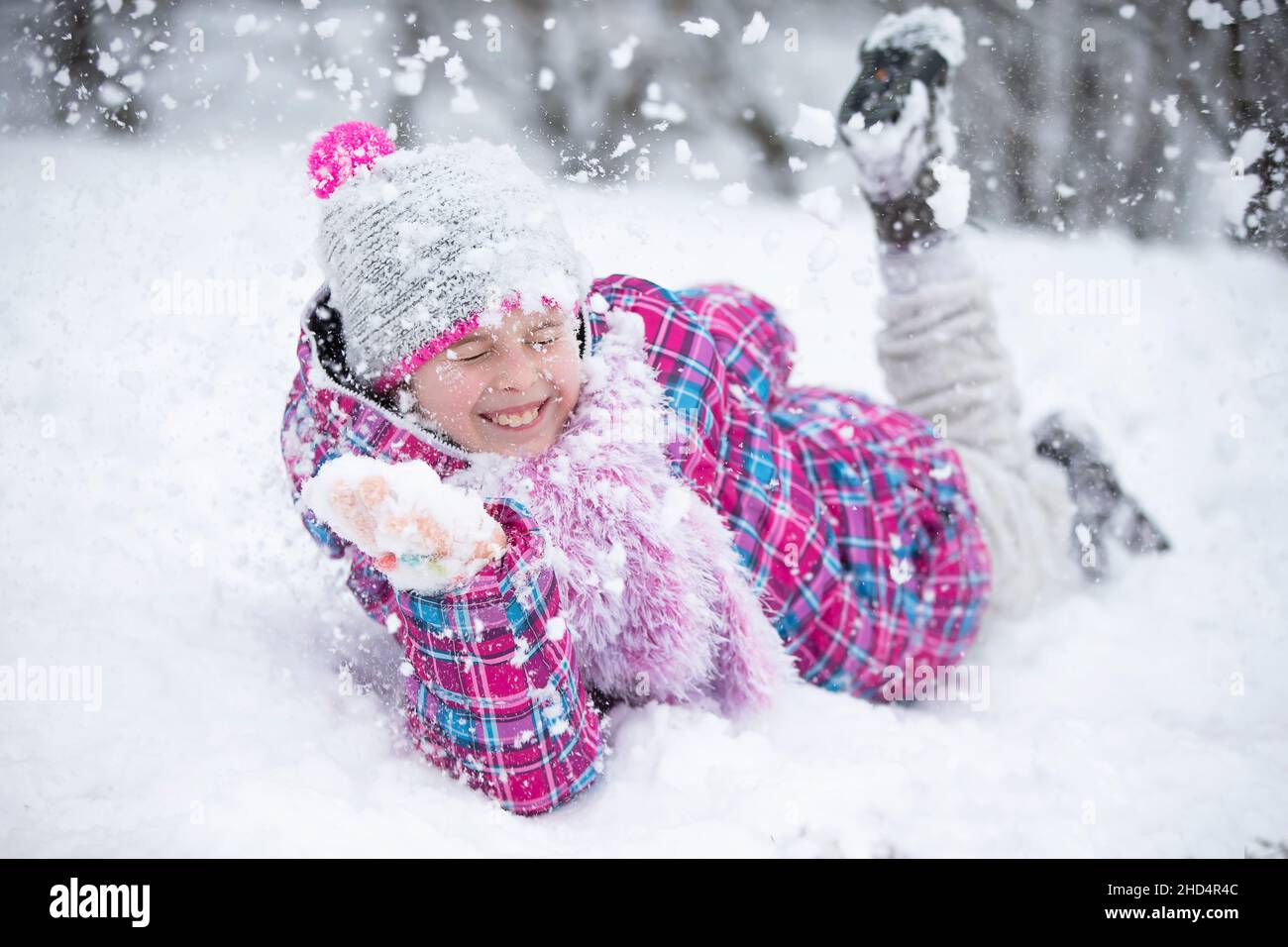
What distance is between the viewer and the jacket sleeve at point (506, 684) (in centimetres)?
82

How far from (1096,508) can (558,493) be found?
1188mm

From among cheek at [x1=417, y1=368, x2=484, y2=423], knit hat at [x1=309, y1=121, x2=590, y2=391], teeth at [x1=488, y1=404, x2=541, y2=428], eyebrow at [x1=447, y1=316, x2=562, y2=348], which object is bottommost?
teeth at [x1=488, y1=404, x2=541, y2=428]

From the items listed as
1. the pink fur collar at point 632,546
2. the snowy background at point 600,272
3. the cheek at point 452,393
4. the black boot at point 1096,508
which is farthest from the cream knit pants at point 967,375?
the cheek at point 452,393

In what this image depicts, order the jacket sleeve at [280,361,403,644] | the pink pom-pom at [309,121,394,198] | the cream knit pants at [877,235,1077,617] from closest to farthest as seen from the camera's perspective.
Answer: the pink pom-pom at [309,121,394,198], the jacket sleeve at [280,361,403,644], the cream knit pants at [877,235,1077,617]

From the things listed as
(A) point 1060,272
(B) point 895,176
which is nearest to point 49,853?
(B) point 895,176

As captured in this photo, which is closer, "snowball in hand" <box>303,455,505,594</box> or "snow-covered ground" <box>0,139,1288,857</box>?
"snowball in hand" <box>303,455,505,594</box>

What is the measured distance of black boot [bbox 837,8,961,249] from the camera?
1.54m

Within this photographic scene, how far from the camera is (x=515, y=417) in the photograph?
0.90 meters

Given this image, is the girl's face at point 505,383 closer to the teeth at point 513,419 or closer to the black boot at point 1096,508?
the teeth at point 513,419

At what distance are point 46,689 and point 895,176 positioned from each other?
5.01 ft

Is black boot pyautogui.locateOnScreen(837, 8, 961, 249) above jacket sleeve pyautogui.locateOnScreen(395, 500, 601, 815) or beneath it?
above

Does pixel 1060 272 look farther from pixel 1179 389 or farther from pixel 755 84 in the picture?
pixel 755 84

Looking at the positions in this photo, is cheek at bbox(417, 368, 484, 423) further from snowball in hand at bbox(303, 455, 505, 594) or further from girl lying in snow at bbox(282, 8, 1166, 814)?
snowball in hand at bbox(303, 455, 505, 594)

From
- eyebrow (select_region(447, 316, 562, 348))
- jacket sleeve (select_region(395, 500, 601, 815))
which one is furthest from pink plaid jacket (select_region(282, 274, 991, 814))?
eyebrow (select_region(447, 316, 562, 348))
